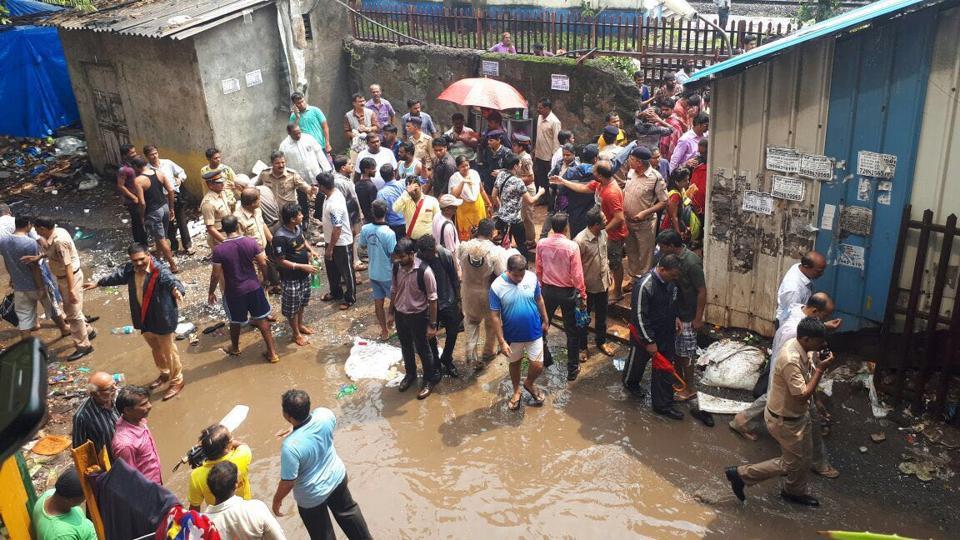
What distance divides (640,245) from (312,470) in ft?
15.7

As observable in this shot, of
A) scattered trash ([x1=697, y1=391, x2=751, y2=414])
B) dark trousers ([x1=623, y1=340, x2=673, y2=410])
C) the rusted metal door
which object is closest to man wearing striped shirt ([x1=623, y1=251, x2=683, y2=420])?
dark trousers ([x1=623, y1=340, x2=673, y2=410])

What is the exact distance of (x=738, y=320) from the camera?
7602 millimetres

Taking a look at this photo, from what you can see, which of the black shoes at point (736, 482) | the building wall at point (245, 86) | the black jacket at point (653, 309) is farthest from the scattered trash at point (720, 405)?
the building wall at point (245, 86)

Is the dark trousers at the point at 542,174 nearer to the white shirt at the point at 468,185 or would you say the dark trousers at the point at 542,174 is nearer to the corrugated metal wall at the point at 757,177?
the white shirt at the point at 468,185

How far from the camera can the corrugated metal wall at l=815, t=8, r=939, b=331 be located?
234 inches

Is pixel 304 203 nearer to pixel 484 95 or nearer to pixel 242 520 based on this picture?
pixel 484 95

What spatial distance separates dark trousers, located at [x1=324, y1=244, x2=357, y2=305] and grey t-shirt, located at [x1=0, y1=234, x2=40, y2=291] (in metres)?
3.20

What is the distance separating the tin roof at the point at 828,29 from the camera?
5664mm

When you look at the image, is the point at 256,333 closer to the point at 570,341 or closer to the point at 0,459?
the point at 570,341

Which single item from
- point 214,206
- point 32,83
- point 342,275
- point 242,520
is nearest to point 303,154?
point 214,206

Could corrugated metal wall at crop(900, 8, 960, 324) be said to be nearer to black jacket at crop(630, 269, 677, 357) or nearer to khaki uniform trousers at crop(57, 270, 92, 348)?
black jacket at crop(630, 269, 677, 357)

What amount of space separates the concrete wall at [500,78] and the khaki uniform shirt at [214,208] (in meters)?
5.54

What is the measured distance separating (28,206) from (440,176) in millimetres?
8910

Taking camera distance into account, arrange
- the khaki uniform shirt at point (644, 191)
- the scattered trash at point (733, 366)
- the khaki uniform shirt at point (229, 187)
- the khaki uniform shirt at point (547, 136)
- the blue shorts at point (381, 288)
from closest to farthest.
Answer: the scattered trash at point (733, 366), the khaki uniform shirt at point (644, 191), the blue shorts at point (381, 288), the khaki uniform shirt at point (229, 187), the khaki uniform shirt at point (547, 136)
